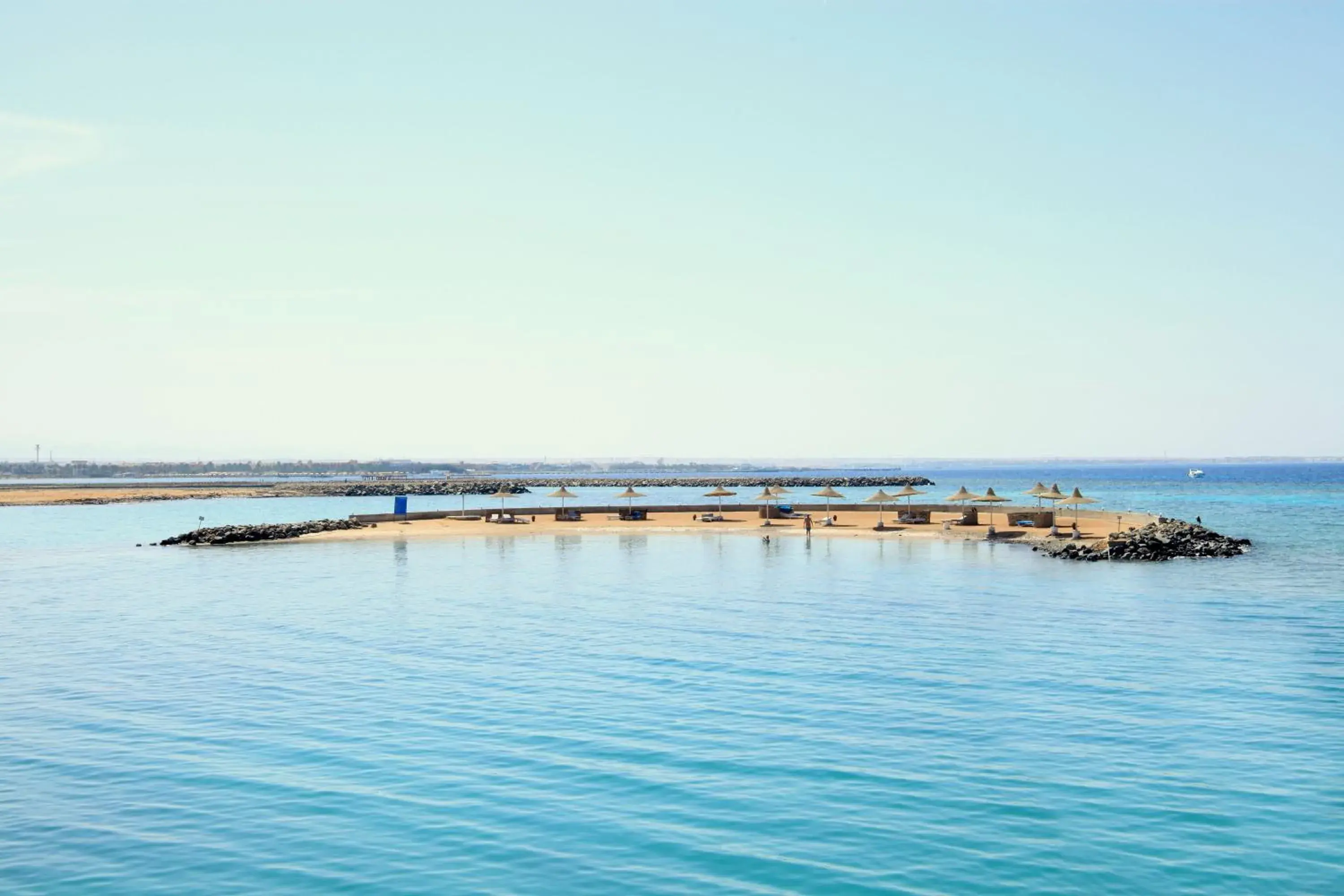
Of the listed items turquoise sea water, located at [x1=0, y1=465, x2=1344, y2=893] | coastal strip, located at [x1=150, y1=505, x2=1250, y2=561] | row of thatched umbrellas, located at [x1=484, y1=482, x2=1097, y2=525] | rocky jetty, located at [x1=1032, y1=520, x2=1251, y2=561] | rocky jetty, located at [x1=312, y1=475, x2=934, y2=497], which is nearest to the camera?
turquoise sea water, located at [x1=0, y1=465, x2=1344, y2=893]

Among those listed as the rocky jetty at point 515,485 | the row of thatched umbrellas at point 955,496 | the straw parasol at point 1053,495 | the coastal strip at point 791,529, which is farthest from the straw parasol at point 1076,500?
the rocky jetty at point 515,485

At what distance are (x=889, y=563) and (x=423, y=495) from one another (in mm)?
95819

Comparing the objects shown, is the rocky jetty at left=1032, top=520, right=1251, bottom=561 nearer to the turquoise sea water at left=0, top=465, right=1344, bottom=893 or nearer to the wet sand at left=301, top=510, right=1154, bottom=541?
the wet sand at left=301, top=510, right=1154, bottom=541

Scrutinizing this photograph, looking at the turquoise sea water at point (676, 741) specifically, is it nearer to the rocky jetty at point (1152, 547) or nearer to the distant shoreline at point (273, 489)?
the rocky jetty at point (1152, 547)

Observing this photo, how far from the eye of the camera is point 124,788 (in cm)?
1338

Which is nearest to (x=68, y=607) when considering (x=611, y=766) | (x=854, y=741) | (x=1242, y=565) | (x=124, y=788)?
(x=124, y=788)

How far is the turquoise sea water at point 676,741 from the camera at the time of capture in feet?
35.6

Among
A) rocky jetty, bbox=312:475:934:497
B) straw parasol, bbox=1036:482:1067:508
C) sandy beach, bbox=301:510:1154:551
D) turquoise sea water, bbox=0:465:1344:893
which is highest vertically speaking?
straw parasol, bbox=1036:482:1067:508

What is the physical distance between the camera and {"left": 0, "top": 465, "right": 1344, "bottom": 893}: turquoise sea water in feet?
35.6

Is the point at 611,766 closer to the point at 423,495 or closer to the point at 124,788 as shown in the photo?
the point at 124,788

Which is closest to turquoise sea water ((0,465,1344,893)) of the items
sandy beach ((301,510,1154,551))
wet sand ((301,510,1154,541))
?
wet sand ((301,510,1154,541))

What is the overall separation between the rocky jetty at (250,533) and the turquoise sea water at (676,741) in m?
20.2

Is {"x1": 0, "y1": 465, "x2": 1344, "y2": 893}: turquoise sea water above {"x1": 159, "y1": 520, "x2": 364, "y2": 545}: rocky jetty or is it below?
below

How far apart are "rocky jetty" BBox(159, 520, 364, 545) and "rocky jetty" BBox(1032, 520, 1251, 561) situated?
38.2 meters
